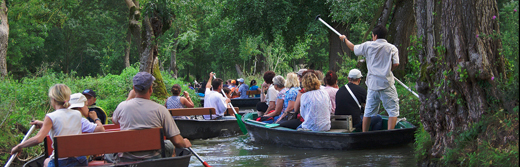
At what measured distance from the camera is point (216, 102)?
1199 centimetres

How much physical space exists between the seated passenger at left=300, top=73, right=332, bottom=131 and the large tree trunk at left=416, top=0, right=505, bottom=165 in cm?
240

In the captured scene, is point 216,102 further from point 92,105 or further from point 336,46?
point 336,46

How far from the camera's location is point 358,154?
26.5ft

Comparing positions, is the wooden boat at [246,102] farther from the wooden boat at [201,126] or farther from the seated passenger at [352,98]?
the seated passenger at [352,98]

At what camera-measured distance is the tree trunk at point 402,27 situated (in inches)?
500

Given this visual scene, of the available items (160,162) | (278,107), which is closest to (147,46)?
(278,107)

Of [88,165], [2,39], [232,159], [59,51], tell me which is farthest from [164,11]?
[59,51]

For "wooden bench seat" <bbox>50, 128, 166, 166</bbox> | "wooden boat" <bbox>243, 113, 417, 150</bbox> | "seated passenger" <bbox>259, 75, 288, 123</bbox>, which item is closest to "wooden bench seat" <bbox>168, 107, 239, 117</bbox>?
"seated passenger" <bbox>259, 75, 288, 123</bbox>

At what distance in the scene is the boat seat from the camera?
849 centimetres

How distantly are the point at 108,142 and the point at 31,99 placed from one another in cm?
701

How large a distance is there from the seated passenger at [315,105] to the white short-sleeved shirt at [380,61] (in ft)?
3.22

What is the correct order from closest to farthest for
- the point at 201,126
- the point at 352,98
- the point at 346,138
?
the point at 346,138
the point at 352,98
the point at 201,126

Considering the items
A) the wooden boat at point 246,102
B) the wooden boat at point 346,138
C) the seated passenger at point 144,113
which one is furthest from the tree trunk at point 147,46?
the seated passenger at point 144,113

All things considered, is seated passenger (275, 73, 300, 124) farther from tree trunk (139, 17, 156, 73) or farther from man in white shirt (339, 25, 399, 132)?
tree trunk (139, 17, 156, 73)
